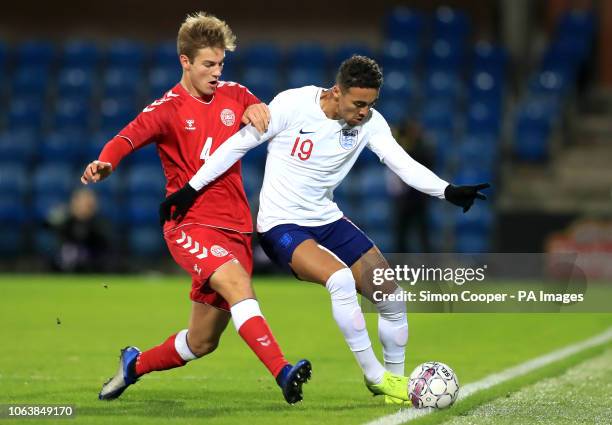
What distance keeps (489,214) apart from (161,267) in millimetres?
5088

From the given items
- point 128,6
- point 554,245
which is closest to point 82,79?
point 128,6

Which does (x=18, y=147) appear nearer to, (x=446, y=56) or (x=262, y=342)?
(x=446, y=56)

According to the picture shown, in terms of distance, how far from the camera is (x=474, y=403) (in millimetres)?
6672

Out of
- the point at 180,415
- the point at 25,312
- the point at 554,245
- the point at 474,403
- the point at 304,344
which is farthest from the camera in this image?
the point at 554,245

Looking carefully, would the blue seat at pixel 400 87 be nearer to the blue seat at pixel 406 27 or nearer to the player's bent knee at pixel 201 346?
the blue seat at pixel 406 27

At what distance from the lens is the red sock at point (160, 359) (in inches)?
271

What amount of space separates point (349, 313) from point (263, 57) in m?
14.9

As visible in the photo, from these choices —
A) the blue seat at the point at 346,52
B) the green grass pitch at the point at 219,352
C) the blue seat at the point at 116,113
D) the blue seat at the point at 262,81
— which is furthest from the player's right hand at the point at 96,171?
the blue seat at the point at 346,52

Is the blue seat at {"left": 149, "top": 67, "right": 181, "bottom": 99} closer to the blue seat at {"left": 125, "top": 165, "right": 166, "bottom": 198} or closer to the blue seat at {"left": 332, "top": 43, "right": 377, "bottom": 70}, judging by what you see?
the blue seat at {"left": 125, "top": 165, "right": 166, "bottom": 198}

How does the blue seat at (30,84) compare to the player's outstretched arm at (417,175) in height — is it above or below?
below

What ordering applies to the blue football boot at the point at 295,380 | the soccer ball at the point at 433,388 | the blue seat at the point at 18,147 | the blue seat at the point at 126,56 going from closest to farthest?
the blue football boot at the point at 295,380
the soccer ball at the point at 433,388
the blue seat at the point at 18,147
the blue seat at the point at 126,56

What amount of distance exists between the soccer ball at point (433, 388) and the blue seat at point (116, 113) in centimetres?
1456

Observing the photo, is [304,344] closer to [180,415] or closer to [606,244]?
[180,415]

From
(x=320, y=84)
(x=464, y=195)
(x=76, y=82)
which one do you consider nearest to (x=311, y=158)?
(x=464, y=195)
